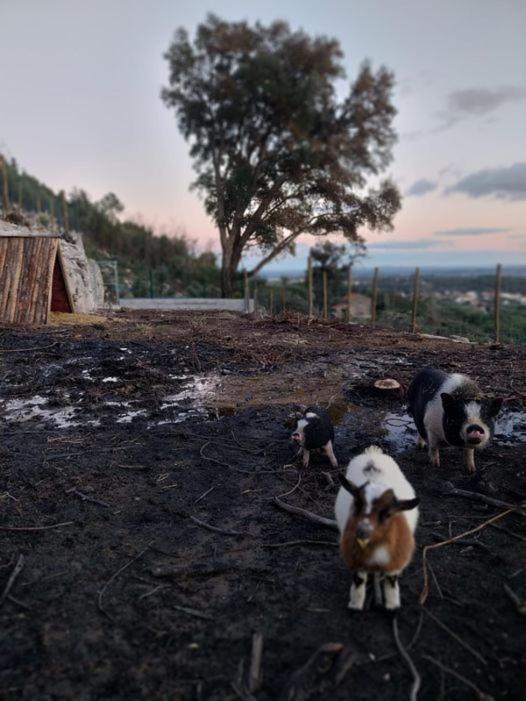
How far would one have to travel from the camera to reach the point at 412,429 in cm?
643

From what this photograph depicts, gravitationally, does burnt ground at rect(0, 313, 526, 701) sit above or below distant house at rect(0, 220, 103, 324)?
below

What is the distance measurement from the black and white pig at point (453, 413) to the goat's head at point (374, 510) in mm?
2117

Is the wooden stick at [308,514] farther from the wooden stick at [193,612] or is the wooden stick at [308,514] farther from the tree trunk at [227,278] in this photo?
the tree trunk at [227,278]

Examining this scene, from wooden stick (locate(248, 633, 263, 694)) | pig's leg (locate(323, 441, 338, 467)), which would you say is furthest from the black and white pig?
wooden stick (locate(248, 633, 263, 694))

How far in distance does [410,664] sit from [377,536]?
0.66 m

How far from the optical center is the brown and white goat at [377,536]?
2.77 m

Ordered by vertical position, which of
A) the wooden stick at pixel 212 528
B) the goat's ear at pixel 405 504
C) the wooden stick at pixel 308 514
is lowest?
the wooden stick at pixel 212 528

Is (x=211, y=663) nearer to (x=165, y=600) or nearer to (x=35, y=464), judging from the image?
(x=165, y=600)

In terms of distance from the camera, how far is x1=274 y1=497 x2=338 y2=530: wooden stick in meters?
4.06

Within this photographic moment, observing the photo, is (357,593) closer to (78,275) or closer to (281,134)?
(78,275)

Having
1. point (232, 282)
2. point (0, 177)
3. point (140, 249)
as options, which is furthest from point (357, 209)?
point (0, 177)

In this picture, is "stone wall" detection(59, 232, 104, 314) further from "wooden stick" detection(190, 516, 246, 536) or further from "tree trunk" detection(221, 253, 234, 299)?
"wooden stick" detection(190, 516, 246, 536)

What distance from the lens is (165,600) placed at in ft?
10.6

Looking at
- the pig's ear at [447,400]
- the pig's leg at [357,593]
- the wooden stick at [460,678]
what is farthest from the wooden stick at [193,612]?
the pig's ear at [447,400]
